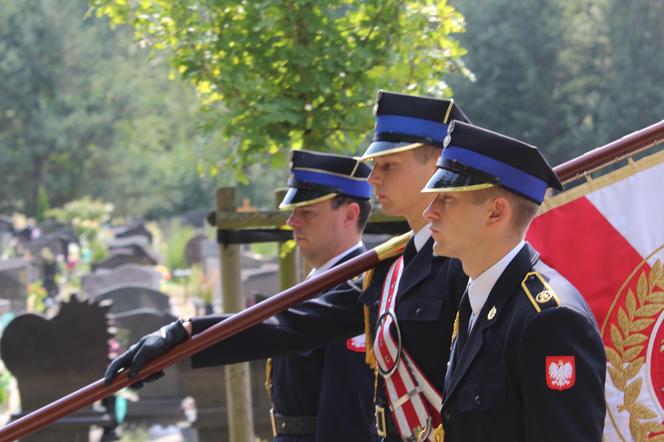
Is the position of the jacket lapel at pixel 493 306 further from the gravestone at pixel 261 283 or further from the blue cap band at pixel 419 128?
the gravestone at pixel 261 283

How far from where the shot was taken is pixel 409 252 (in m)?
3.29

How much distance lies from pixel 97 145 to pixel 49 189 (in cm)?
266

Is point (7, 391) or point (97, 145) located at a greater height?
point (97, 145)

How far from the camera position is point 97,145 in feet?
150

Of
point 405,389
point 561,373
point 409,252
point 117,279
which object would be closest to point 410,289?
point 409,252

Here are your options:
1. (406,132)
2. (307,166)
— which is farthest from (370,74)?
(406,132)

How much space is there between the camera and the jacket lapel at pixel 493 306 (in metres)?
2.46

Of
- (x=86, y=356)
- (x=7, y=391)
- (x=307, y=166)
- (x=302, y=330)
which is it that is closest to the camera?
(x=302, y=330)

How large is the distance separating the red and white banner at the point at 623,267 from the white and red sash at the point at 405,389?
0.46 meters

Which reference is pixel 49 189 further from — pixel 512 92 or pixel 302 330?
pixel 302 330

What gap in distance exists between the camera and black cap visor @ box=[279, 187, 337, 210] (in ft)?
14.2

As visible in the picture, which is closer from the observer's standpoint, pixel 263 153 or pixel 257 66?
pixel 257 66

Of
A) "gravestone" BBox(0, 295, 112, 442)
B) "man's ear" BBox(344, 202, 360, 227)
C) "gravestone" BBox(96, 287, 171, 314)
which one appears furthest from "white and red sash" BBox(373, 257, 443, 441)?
"gravestone" BBox(96, 287, 171, 314)

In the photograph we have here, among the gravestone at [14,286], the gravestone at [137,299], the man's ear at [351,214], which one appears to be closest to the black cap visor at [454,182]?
the man's ear at [351,214]
